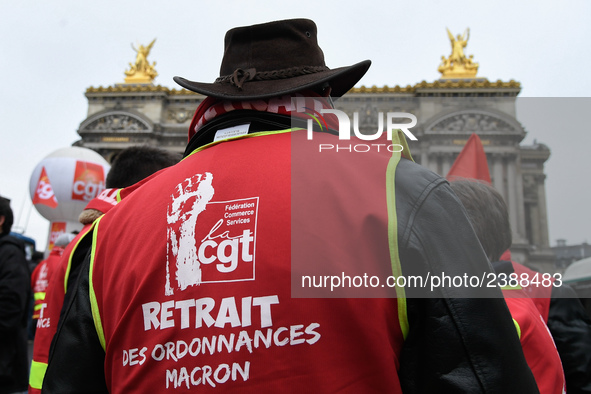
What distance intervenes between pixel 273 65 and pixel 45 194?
Answer: 10.8 m

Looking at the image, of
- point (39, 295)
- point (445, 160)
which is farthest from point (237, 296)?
point (445, 160)

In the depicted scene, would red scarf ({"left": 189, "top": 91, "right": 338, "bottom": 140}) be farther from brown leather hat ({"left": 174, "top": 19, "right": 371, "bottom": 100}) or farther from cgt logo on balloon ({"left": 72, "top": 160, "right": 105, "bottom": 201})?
cgt logo on balloon ({"left": 72, "top": 160, "right": 105, "bottom": 201})

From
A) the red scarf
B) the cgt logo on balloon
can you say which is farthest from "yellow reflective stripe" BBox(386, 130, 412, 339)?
the cgt logo on balloon

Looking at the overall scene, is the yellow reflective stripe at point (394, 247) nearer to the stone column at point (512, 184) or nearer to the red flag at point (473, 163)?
the red flag at point (473, 163)

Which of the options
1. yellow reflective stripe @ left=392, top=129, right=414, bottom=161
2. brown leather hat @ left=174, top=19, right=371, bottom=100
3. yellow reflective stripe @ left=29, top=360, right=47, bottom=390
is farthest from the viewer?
yellow reflective stripe @ left=29, top=360, right=47, bottom=390

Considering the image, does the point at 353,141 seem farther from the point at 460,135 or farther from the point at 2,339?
the point at 460,135

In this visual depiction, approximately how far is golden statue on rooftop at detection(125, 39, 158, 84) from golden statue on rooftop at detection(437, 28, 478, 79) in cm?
1642

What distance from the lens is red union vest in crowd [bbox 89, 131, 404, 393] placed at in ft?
3.63

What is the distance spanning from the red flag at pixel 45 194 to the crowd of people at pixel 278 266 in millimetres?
10347

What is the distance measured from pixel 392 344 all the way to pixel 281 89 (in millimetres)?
729

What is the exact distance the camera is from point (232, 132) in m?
1.45

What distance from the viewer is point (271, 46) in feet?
4.93

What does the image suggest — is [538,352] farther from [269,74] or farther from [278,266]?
[269,74]

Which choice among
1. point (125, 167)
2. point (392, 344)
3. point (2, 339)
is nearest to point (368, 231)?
point (392, 344)
